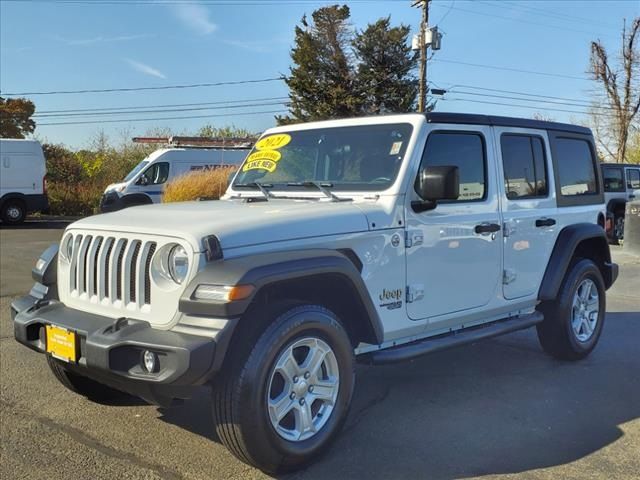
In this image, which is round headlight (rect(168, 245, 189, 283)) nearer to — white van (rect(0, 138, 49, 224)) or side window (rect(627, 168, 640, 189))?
side window (rect(627, 168, 640, 189))

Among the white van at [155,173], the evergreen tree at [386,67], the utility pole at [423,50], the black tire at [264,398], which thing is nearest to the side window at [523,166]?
the black tire at [264,398]

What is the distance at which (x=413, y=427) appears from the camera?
12.7 ft

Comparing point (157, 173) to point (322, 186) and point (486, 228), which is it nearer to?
point (322, 186)

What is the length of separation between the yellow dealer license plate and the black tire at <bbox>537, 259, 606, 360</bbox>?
148 inches

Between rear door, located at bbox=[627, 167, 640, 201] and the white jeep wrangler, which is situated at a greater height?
rear door, located at bbox=[627, 167, 640, 201]

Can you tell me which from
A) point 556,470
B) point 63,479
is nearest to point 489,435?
point 556,470

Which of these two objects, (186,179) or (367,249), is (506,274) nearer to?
(367,249)

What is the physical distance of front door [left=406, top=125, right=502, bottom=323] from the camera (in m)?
3.93

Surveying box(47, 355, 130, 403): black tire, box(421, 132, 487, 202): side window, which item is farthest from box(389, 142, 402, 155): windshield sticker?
box(47, 355, 130, 403): black tire

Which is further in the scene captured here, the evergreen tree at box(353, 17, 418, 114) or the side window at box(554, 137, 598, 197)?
the evergreen tree at box(353, 17, 418, 114)

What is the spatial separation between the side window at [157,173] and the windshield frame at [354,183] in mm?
14053

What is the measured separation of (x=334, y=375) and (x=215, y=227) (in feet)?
3.43

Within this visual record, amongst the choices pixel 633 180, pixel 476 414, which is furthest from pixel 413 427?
pixel 633 180

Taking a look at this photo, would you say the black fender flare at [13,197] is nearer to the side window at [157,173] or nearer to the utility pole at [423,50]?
the side window at [157,173]
